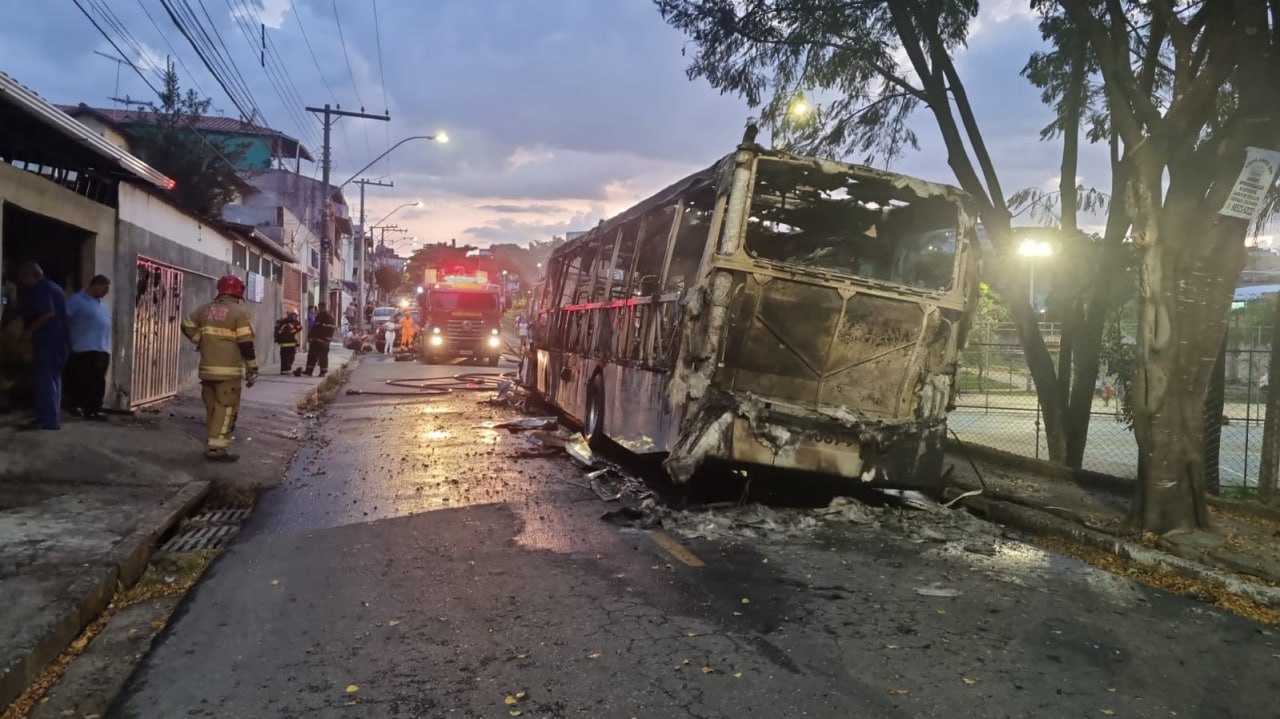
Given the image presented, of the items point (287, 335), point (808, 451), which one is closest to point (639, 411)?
point (808, 451)

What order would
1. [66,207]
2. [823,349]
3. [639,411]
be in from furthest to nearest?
[66,207]
[639,411]
[823,349]

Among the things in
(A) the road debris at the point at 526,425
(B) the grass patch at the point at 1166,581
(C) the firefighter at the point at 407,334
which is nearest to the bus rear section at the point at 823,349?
(B) the grass patch at the point at 1166,581

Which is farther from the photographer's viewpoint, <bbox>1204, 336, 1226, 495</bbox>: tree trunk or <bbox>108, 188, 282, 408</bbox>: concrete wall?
<bbox>108, 188, 282, 408</bbox>: concrete wall

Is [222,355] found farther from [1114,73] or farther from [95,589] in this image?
[1114,73]

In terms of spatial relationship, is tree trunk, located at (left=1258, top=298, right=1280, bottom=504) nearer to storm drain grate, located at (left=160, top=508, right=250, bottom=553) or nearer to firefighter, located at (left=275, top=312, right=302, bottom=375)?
storm drain grate, located at (left=160, top=508, right=250, bottom=553)

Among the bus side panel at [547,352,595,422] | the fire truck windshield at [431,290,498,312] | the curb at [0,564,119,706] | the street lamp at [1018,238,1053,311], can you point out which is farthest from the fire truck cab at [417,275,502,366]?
the curb at [0,564,119,706]

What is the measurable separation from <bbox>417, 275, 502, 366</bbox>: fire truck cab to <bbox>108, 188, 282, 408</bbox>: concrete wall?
888 cm

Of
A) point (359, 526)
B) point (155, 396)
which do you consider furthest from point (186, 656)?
point (155, 396)

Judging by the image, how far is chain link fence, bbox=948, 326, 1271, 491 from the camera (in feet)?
38.2

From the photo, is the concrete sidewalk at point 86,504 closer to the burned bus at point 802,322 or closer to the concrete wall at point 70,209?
the concrete wall at point 70,209

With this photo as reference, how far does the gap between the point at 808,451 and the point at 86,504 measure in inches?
220

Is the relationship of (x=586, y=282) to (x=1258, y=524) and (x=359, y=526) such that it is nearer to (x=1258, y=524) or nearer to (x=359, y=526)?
(x=359, y=526)

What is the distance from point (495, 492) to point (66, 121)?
4876 millimetres

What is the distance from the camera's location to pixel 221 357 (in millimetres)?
8727
